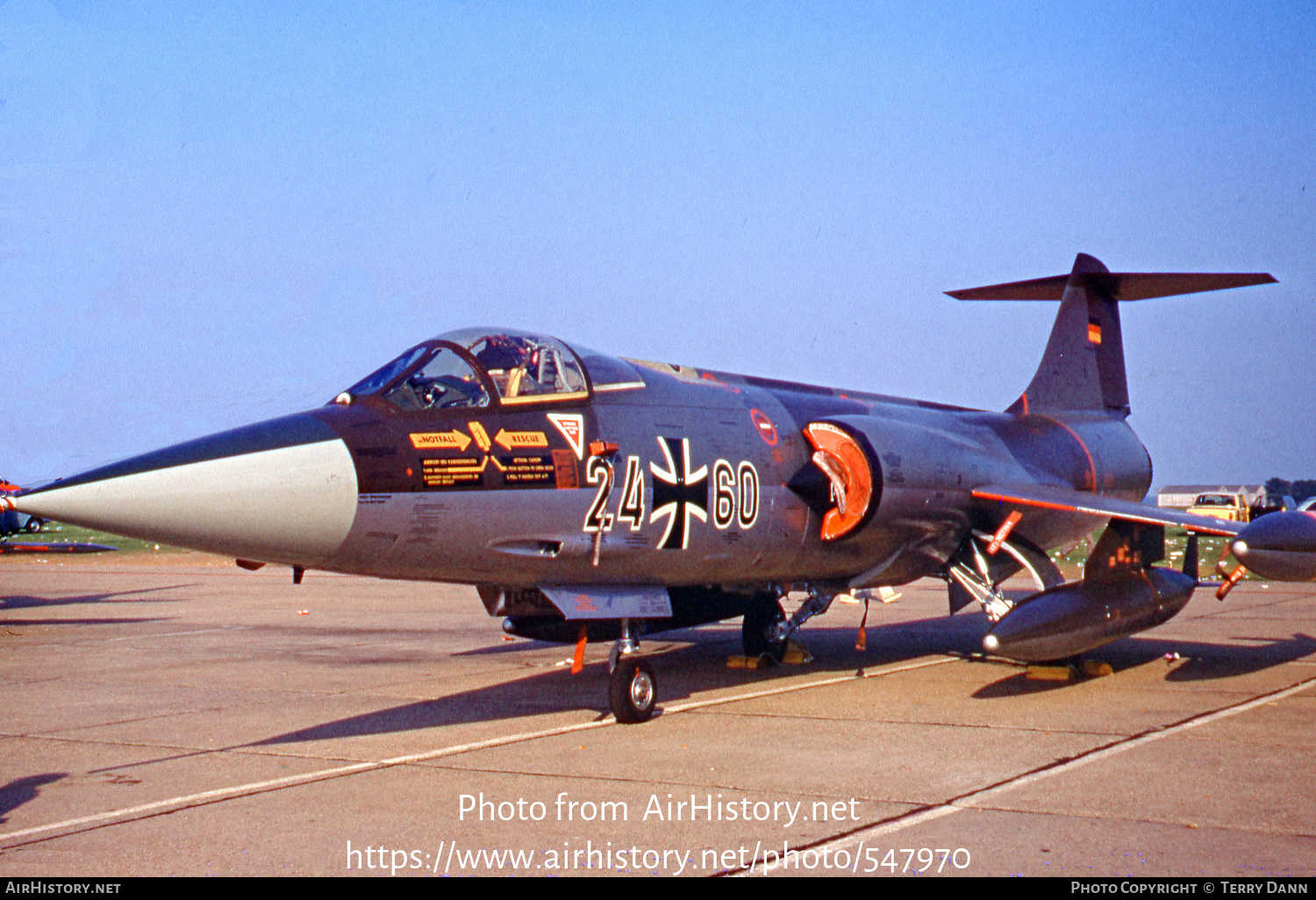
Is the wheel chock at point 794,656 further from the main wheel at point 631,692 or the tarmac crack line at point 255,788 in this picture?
the main wheel at point 631,692

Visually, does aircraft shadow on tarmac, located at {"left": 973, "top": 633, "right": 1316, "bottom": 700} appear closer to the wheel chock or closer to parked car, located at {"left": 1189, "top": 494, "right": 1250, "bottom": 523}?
the wheel chock

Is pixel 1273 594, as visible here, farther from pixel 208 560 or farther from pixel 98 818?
pixel 208 560

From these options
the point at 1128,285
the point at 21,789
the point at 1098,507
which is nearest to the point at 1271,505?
the point at 1128,285

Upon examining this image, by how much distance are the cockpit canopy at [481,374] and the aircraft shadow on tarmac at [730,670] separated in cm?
246

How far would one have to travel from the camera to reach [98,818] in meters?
5.67

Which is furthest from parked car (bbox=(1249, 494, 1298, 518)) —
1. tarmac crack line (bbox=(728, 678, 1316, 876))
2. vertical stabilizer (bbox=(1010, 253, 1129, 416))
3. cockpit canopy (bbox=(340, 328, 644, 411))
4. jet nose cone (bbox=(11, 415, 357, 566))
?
jet nose cone (bbox=(11, 415, 357, 566))

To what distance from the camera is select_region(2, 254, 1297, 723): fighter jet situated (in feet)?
21.4

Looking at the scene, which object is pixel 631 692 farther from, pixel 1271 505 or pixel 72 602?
pixel 1271 505

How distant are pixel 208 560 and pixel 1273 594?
3378 cm

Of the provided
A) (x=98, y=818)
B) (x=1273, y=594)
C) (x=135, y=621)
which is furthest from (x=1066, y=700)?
(x=1273, y=594)

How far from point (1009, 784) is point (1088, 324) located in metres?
10.5

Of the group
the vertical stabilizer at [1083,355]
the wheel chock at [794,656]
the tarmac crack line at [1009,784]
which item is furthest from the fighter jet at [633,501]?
the vertical stabilizer at [1083,355]

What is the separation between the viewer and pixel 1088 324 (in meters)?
15.3

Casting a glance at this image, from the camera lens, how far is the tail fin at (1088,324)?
14.7 m
